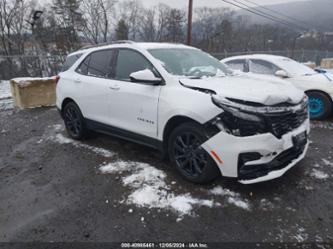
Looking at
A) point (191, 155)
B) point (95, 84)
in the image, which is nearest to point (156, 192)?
point (191, 155)

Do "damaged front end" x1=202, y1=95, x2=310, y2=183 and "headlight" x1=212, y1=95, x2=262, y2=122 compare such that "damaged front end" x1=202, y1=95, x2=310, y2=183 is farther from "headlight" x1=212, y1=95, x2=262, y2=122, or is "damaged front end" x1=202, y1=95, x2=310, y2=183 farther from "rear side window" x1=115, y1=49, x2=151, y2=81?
"rear side window" x1=115, y1=49, x2=151, y2=81

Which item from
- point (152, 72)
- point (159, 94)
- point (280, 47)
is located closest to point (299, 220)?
point (159, 94)

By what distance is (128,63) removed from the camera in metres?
→ 3.68

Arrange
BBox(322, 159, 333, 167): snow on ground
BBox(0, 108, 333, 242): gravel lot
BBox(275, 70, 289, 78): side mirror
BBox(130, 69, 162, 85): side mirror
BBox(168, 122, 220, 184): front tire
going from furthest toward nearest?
BBox(275, 70, 289, 78): side mirror < BBox(322, 159, 333, 167): snow on ground < BBox(130, 69, 162, 85): side mirror < BBox(168, 122, 220, 184): front tire < BBox(0, 108, 333, 242): gravel lot

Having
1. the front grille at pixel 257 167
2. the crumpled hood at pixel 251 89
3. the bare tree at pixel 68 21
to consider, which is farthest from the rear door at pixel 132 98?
the bare tree at pixel 68 21

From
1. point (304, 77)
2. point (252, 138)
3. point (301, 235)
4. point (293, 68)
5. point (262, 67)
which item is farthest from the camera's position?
point (262, 67)

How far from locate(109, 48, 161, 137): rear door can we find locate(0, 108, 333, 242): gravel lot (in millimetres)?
640

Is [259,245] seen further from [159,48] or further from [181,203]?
[159,48]

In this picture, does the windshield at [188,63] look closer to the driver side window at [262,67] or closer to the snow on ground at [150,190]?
the snow on ground at [150,190]

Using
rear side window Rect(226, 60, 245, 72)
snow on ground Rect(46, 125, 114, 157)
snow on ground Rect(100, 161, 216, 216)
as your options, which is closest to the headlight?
snow on ground Rect(100, 161, 216, 216)

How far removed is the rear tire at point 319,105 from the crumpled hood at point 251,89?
9.92 ft

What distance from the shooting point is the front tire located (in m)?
2.83

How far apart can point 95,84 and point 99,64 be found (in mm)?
361

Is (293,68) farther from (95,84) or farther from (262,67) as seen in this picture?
(95,84)
